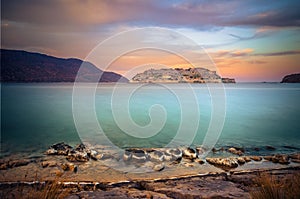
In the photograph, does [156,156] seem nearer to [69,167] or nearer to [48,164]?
[69,167]

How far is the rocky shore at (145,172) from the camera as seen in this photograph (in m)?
4.73

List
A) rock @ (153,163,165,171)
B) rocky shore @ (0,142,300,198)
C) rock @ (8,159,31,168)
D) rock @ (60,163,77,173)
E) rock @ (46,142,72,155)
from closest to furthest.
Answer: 1. rocky shore @ (0,142,300,198)
2. rock @ (60,163,77,173)
3. rock @ (153,163,165,171)
4. rock @ (8,159,31,168)
5. rock @ (46,142,72,155)

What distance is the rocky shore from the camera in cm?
473

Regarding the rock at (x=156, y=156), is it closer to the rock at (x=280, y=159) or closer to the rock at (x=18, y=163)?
the rock at (x=280, y=159)

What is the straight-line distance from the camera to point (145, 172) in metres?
6.70

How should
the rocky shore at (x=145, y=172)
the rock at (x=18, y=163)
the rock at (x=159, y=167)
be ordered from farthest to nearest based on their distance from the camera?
the rock at (x=18, y=163) → the rock at (x=159, y=167) → the rocky shore at (x=145, y=172)

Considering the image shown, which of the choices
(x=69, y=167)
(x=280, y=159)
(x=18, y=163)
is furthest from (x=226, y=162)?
(x=18, y=163)

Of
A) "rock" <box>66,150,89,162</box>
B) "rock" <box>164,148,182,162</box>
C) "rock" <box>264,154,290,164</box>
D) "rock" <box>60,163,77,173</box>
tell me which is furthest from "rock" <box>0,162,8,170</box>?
"rock" <box>264,154,290,164</box>

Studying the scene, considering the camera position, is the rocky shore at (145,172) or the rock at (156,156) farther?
the rock at (156,156)

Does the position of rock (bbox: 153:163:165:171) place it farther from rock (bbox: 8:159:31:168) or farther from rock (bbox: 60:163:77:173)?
rock (bbox: 8:159:31:168)

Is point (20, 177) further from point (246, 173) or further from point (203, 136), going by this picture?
point (203, 136)

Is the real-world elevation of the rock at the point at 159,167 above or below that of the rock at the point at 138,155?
below

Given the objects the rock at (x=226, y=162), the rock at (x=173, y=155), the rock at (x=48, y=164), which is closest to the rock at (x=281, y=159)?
the rock at (x=226, y=162)

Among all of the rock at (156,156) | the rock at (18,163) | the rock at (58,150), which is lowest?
the rock at (18,163)
